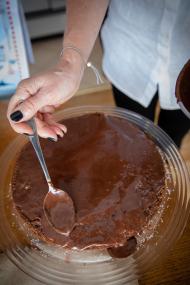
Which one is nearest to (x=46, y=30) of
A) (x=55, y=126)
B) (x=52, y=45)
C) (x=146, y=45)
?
(x=52, y=45)

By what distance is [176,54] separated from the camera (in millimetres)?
925

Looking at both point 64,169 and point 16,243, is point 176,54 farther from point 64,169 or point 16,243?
point 16,243

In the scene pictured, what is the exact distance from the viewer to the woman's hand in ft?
2.44

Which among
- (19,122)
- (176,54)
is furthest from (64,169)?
(176,54)

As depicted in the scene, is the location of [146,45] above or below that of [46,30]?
above

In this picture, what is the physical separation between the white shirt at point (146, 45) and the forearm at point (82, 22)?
95 mm

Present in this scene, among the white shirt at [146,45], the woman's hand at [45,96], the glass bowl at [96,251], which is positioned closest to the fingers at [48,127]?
the woman's hand at [45,96]

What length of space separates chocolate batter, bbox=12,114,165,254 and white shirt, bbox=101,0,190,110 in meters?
0.20

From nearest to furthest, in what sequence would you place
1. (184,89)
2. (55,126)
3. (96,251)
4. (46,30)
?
(184,89) < (96,251) < (55,126) < (46,30)

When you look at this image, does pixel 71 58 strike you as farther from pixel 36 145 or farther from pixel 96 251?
pixel 96 251

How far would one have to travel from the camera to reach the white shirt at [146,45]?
875mm

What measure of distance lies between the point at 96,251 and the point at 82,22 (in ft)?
1.92

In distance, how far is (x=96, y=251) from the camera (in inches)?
30.2

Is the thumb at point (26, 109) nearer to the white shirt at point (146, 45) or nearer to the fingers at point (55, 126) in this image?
the fingers at point (55, 126)
